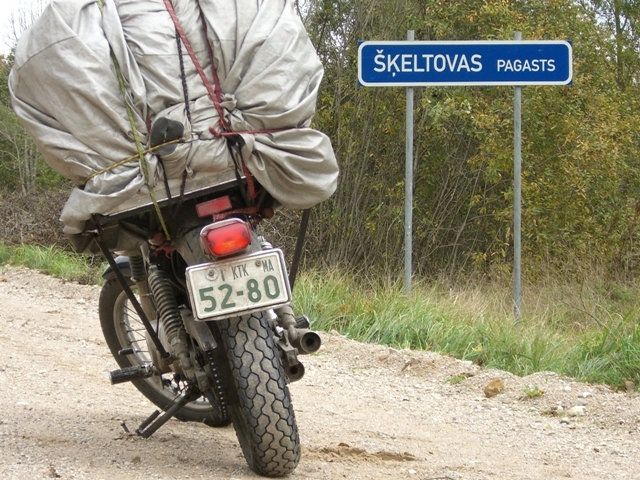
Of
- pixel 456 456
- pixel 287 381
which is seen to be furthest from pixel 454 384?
pixel 287 381

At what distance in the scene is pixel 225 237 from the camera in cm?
361

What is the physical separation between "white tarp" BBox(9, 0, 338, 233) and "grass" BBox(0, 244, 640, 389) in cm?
306

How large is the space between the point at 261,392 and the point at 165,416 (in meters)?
0.76

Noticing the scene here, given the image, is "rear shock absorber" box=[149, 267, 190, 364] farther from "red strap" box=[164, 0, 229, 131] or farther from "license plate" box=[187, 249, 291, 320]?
"red strap" box=[164, 0, 229, 131]

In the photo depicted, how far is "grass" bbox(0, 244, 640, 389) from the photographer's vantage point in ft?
21.1

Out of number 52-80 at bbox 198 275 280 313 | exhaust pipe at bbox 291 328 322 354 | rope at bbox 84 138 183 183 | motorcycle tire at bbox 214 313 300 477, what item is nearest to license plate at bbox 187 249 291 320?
number 52-80 at bbox 198 275 280 313

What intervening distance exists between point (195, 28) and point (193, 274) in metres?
0.97

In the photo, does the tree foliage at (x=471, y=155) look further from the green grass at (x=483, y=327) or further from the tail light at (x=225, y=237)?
the tail light at (x=225, y=237)

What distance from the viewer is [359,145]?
12969 mm

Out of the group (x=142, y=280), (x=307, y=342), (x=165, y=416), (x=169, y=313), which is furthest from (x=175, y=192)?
(x=165, y=416)

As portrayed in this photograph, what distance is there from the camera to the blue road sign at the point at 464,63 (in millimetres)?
8086

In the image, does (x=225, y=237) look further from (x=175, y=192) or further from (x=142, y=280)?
(x=142, y=280)

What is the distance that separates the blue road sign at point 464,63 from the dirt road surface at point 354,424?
2.17m

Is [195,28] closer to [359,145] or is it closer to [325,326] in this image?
[325,326]
